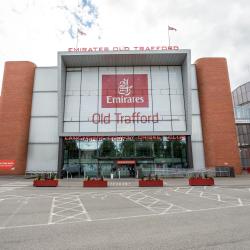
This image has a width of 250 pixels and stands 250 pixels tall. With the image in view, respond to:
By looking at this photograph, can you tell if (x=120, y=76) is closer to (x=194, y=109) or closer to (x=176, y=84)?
(x=176, y=84)

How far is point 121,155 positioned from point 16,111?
729 inches

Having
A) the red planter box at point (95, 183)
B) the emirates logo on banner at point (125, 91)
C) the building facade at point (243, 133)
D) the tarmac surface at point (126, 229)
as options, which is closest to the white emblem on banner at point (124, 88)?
the emirates logo on banner at point (125, 91)

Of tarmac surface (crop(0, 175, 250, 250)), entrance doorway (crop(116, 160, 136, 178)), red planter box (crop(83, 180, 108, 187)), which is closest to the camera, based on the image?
tarmac surface (crop(0, 175, 250, 250))

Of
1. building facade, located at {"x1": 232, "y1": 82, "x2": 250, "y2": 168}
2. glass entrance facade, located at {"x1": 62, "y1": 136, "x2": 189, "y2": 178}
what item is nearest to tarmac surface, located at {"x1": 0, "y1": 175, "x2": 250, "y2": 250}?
glass entrance facade, located at {"x1": 62, "y1": 136, "x2": 189, "y2": 178}

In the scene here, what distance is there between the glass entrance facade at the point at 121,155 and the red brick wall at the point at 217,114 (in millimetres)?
4476

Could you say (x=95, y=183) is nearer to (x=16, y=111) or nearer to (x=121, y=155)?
(x=121, y=155)

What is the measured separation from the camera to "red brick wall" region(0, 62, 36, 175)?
37844 mm

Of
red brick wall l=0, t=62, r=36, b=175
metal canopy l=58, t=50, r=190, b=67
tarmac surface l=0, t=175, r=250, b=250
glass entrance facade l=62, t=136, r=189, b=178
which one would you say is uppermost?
metal canopy l=58, t=50, r=190, b=67

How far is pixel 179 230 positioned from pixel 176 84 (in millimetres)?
34433

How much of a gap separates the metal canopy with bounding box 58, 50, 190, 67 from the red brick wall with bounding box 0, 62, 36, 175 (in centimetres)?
777

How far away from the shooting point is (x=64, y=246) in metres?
6.16

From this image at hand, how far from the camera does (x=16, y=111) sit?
3947cm

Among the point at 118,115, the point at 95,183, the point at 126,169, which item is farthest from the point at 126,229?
the point at 118,115

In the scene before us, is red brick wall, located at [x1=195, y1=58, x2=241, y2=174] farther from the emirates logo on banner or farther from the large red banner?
the large red banner
